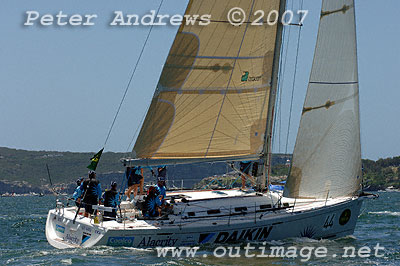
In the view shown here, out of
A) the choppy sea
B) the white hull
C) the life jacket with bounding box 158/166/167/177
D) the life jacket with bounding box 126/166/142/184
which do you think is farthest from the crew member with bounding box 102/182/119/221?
the life jacket with bounding box 158/166/167/177

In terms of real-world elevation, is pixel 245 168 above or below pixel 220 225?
above

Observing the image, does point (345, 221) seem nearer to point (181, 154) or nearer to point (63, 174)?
point (181, 154)

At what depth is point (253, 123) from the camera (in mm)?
21234

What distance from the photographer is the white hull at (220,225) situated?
18.2 m

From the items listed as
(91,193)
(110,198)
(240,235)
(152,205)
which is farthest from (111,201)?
(240,235)

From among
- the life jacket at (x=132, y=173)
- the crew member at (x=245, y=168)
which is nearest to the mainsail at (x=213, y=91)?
the life jacket at (x=132, y=173)

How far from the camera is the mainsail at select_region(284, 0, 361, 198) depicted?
20703 millimetres

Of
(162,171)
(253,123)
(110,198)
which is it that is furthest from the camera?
(162,171)

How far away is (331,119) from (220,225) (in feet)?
15.9

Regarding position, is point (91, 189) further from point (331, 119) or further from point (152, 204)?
point (331, 119)

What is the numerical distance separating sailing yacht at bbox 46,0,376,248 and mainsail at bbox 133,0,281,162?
0.03 m

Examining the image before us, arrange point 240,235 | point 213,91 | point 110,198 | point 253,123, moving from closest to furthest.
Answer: point 240,235 < point 110,198 < point 213,91 < point 253,123

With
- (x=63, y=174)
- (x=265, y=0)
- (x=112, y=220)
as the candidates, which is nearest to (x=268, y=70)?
(x=265, y=0)

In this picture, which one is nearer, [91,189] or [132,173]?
[91,189]
